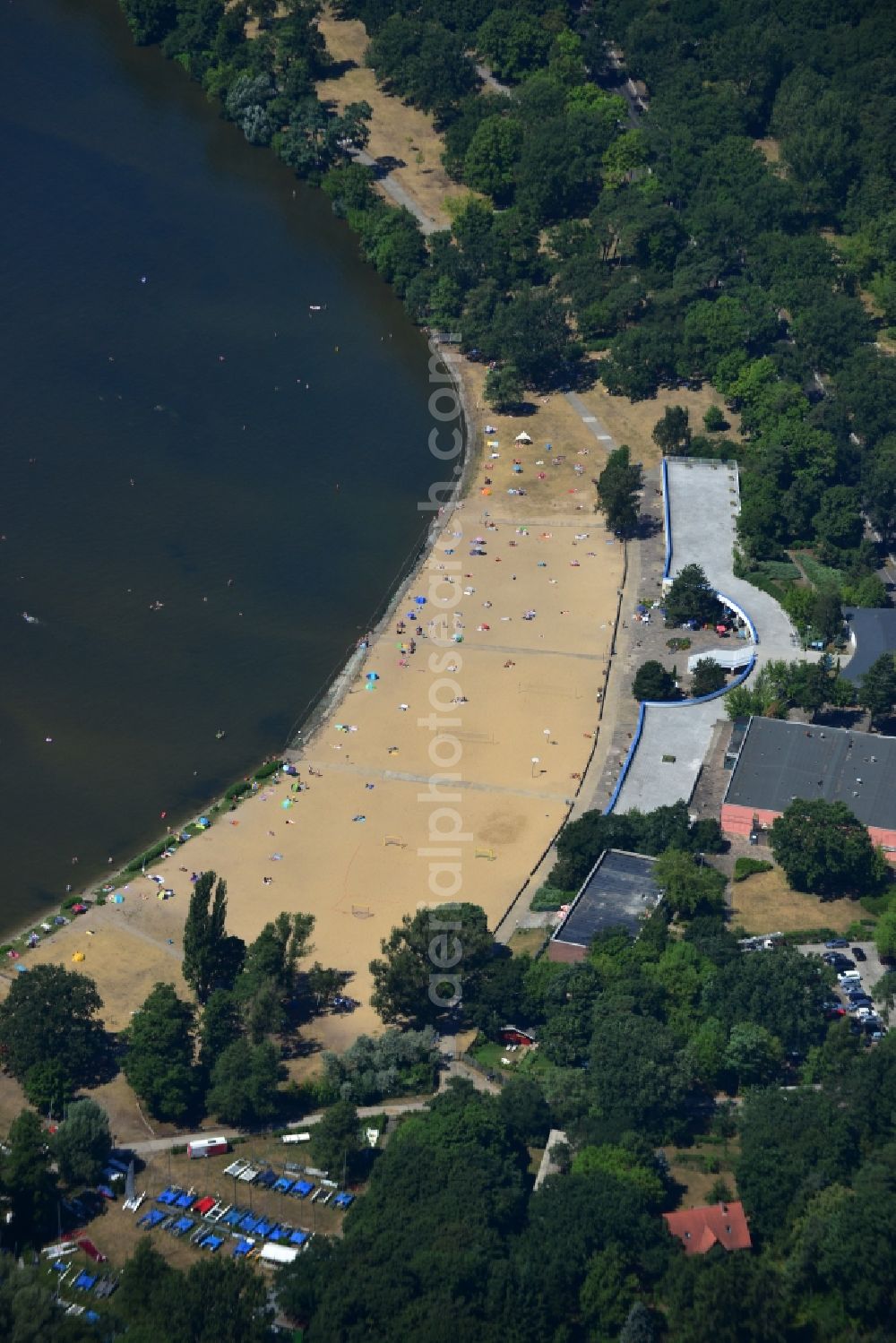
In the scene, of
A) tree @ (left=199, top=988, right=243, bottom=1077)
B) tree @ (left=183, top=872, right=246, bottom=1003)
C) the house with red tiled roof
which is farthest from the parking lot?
tree @ (left=183, top=872, right=246, bottom=1003)

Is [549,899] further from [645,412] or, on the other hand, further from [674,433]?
[645,412]

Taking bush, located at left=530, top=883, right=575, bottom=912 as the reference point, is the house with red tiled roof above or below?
above

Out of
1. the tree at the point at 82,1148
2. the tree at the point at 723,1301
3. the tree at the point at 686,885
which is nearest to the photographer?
the tree at the point at 723,1301

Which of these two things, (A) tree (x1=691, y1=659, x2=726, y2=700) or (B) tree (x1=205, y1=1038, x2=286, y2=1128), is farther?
(A) tree (x1=691, y1=659, x2=726, y2=700)

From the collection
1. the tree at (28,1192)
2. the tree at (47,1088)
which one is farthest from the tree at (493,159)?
the tree at (28,1192)

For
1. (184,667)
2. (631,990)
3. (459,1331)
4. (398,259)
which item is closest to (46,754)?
(184,667)

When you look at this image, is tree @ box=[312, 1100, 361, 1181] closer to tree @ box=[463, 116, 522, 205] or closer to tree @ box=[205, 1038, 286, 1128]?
tree @ box=[205, 1038, 286, 1128]

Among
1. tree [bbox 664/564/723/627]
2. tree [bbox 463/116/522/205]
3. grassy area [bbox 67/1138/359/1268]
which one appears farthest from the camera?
tree [bbox 463/116/522/205]

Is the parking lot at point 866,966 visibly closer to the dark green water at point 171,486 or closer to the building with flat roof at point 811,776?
the building with flat roof at point 811,776
